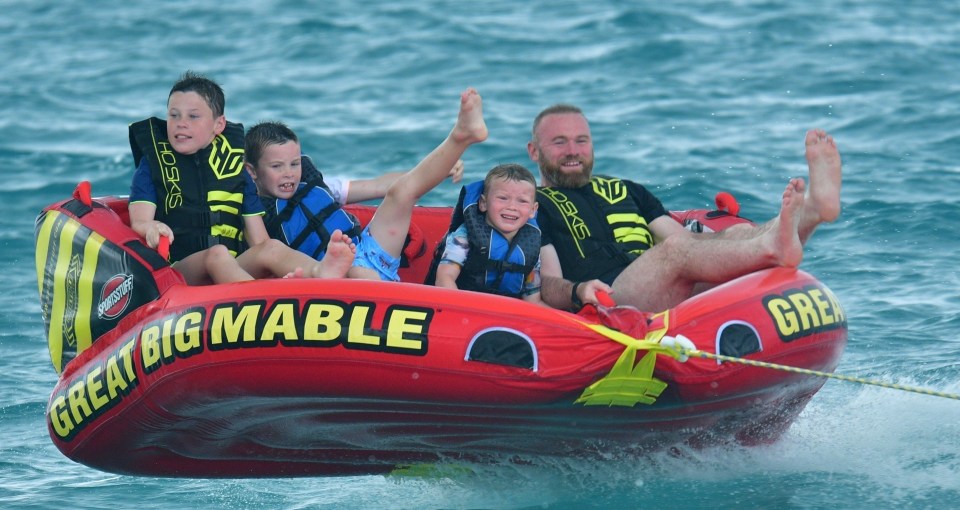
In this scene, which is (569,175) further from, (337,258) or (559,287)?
(337,258)

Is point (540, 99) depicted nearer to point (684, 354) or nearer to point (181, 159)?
point (181, 159)

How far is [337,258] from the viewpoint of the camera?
15.1 ft

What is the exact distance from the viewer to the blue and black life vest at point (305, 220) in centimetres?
536

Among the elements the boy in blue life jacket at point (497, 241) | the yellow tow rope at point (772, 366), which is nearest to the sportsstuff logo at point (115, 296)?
the boy in blue life jacket at point (497, 241)

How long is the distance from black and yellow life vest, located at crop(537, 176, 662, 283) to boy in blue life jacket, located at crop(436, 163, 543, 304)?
27 centimetres

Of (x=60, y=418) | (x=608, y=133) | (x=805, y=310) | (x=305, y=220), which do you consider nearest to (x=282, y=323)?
(x=305, y=220)

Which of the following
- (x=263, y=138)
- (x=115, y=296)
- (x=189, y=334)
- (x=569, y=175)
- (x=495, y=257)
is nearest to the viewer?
(x=189, y=334)

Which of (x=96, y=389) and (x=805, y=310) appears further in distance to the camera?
(x=96, y=389)

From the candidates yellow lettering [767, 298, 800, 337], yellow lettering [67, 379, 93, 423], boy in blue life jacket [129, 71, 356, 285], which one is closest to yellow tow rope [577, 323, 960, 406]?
yellow lettering [767, 298, 800, 337]

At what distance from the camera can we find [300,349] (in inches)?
167

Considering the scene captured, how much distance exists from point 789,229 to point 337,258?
1.54m

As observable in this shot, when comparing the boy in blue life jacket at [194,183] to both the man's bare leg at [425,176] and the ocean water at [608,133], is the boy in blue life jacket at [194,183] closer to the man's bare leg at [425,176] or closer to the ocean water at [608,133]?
the man's bare leg at [425,176]

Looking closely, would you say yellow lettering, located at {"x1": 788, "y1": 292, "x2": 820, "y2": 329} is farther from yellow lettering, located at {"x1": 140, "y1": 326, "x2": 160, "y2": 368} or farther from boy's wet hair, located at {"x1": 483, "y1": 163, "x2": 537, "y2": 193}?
yellow lettering, located at {"x1": 140, "y1": 326, "x2": 160, "y2": 368}

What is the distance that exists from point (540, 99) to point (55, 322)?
6254 mm
